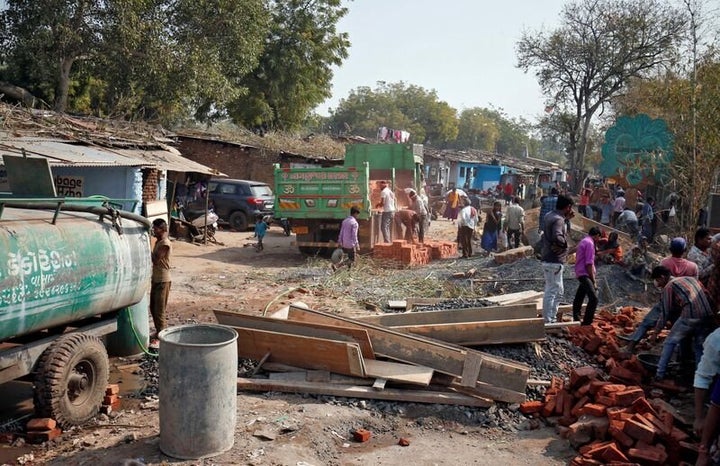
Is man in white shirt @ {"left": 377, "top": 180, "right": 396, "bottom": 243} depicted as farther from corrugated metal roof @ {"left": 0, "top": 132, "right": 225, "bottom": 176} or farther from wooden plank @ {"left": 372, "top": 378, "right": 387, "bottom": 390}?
wooden plank @ {"left": 372, "top": 378, "right": 387, "bottom": 390}

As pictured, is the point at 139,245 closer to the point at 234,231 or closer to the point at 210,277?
the point at 210,277

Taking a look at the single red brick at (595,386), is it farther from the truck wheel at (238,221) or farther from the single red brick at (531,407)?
the truck wheel at (238,221)

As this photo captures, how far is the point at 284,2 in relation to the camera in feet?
100

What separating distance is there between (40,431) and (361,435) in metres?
2.61

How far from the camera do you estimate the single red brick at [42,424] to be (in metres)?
4.84

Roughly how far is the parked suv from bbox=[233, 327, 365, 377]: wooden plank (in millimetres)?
14083

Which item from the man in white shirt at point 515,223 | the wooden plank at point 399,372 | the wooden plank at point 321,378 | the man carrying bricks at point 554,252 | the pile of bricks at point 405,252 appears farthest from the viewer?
the man in white shirt at point 515,223

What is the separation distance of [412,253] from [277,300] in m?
4.32

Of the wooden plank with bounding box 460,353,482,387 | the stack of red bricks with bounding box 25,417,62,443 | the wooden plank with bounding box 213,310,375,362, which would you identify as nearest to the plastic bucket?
the stack of red bricks with bounding box 25,417,62,443

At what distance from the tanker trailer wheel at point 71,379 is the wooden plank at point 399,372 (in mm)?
2484

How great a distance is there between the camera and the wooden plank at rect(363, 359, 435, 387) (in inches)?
227

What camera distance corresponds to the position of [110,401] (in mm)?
5629

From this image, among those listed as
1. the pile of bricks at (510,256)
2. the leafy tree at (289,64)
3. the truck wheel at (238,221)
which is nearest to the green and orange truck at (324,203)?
the pile of bricks at (510,256)

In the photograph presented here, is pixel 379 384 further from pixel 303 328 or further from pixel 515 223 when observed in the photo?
pixel 515 223
